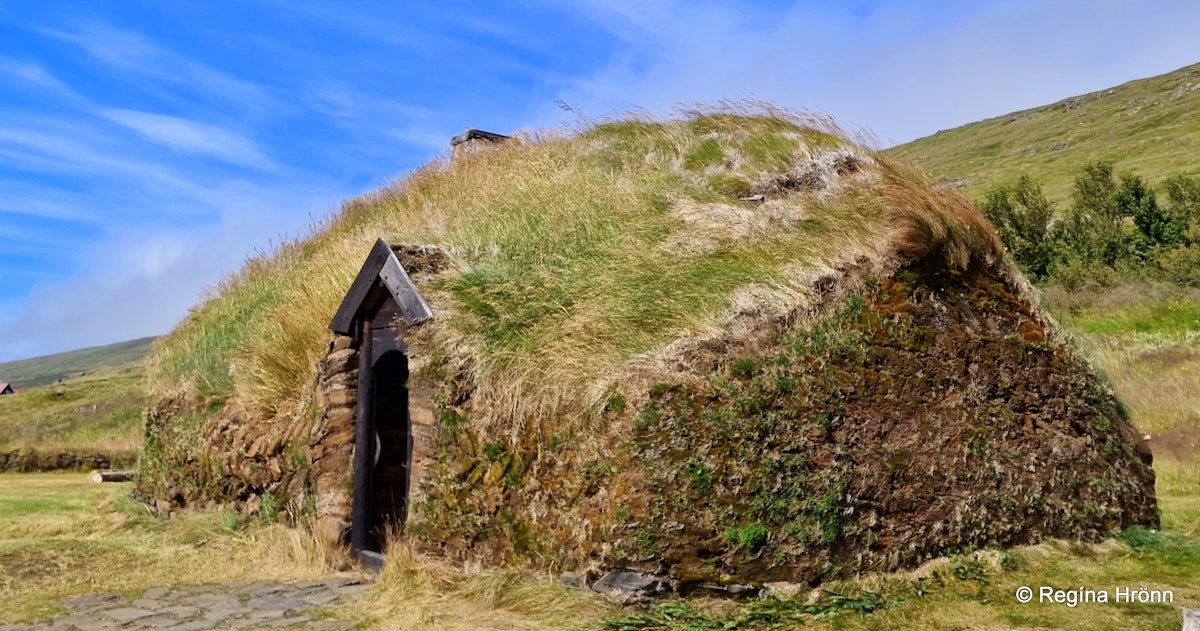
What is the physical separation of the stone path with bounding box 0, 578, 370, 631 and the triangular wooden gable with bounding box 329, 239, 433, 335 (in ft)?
8.24

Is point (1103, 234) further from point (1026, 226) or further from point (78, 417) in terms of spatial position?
point (78, 417)

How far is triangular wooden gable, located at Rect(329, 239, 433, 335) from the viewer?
8016mm

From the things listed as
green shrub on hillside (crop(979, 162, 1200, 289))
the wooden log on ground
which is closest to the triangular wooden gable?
the wooden log on ground

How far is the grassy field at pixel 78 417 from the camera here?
81.3 ft

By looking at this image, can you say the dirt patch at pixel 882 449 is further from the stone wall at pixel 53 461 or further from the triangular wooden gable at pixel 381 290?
the stone wall at pixel 53 461

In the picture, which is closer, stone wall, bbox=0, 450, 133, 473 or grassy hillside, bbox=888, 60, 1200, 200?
stone wall, bbox=0, 450, 133, 473

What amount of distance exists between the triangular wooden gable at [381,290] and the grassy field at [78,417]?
1764 centimetres

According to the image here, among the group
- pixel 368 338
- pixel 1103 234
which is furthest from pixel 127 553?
pixel 1103 234

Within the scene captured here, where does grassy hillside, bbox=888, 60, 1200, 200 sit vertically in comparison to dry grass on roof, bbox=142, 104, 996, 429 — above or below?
above

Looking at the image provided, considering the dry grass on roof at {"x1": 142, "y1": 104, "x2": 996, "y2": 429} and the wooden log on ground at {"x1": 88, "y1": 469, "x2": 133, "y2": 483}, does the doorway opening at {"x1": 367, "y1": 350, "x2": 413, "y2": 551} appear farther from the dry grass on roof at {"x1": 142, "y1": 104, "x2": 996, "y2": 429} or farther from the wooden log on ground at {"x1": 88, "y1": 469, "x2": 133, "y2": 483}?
the wooden log on ground at {"x1": 88, "y1": 469, "x2": 133, "y2": 483}

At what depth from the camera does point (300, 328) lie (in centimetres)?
1063

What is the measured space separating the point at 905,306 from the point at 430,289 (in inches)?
177

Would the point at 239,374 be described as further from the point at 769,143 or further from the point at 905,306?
the point at 905,306

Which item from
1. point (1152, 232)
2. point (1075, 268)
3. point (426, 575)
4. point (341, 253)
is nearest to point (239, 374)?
point (341, 253)
